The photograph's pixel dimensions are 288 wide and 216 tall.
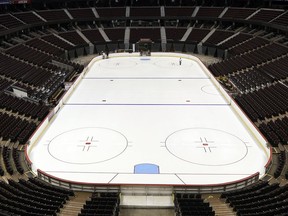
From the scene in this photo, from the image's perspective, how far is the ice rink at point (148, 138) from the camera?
45.6ft

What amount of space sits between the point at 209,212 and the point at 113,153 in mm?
6299

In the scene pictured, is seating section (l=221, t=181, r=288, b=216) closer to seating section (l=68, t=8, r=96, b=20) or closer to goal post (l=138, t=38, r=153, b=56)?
goal post (l=138, t=38, r=153, b=56)

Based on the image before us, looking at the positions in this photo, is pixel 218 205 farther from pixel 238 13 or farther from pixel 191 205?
pixel 238 13

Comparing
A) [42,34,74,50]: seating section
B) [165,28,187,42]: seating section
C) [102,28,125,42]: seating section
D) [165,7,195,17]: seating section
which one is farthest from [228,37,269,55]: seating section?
[42,34,74,50]: seating section

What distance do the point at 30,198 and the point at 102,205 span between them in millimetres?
2433

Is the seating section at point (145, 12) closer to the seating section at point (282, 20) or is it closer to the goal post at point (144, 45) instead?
the goal post at point (144, 45)

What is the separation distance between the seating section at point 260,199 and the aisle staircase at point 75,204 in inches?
199

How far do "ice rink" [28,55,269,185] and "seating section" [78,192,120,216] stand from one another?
1.19 m

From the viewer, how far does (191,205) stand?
10867mm

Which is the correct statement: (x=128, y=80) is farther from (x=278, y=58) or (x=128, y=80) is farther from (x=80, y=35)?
(x=80, y=35)

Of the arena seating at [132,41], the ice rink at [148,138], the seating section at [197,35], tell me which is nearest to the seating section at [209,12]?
the arena seating at [132,41]

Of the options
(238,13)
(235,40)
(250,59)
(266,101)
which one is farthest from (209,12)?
(266,101)

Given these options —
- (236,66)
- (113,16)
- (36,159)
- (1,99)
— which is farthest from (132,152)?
(113,16)

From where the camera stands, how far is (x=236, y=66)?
95.0 ft
